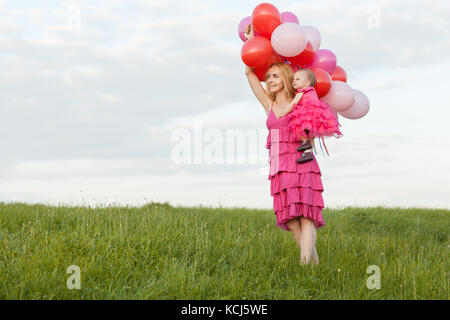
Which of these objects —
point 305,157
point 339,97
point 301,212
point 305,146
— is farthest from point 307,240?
point 339,97

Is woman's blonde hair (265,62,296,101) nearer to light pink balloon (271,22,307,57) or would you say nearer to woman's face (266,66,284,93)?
woman's face (266,66,284,93)

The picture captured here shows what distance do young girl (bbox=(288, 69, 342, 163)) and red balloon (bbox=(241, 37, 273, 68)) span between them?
0.48m

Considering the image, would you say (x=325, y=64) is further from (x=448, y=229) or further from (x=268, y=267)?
(x=448, y=229)

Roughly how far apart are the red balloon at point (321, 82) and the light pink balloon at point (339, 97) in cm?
11

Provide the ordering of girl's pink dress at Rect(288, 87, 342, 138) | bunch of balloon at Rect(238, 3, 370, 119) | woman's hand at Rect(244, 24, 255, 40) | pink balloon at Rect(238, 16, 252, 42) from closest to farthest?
girl's pink dress at Rect(288, 87, 342, 138)
bunch of balloon at Rect(238, 3, 370, 119)
woman's hand at Rect(244, 24, 255, 40)
pink balloon at Rect(238, 16, 252, 42)

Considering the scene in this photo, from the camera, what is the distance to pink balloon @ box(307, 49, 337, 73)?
20.0ft

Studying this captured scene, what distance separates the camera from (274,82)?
18.8 ft

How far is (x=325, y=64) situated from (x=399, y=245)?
3575mm

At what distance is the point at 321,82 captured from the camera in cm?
580

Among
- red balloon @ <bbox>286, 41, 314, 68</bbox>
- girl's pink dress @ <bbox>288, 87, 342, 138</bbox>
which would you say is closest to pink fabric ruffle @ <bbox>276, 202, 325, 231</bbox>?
girl's pink dress @ <bbox>288, 87, 342, 138</bbox>

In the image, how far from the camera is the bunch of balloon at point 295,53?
5539 mm

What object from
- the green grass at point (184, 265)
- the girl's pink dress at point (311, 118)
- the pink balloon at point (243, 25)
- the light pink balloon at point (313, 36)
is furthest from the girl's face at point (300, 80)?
the green grass at point (184, 265)

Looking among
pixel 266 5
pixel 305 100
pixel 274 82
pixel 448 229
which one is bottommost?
pixel 448 229
